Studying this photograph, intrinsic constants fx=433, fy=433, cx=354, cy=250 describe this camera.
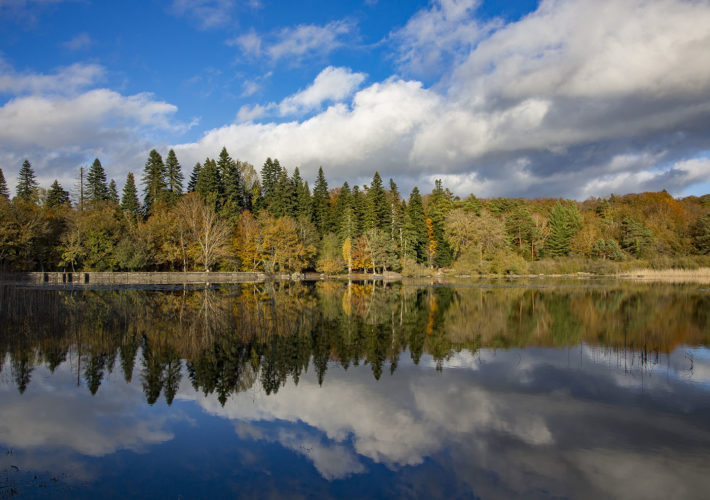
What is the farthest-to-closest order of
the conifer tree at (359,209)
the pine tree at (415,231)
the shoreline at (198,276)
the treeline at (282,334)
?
the conifer tree at (359,209), the pine tree at (415,231), the shoreline at (198,276), the treeline at (282,334)

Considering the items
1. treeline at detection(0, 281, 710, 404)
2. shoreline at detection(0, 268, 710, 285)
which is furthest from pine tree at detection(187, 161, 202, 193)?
treeline at detection(0, 281, 710, 404)

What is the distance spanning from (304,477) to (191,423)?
2.63m

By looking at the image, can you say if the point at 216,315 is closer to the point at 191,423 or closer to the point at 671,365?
the point at 191,423

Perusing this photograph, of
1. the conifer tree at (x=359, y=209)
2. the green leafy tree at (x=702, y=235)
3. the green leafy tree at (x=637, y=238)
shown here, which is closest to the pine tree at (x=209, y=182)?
the conifer tree at (x=359, y=209)

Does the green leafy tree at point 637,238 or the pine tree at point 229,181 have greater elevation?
the pine tree at point 229,181

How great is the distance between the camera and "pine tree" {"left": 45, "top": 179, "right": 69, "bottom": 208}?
6328cm

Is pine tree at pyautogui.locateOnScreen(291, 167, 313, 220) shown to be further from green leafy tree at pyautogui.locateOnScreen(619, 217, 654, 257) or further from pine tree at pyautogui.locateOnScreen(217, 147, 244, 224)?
green leafy tree at pyautogui.locateOnScreen(619, 217, 654, 257)

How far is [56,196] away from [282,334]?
218 feet

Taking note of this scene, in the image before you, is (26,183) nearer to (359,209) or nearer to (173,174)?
(173,174)

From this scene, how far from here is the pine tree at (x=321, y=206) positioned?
2569 inches

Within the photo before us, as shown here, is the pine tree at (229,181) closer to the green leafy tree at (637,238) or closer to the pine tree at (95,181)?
the pine tree at (95,181)

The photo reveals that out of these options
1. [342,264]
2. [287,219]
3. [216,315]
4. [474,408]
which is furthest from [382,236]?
[474,408]

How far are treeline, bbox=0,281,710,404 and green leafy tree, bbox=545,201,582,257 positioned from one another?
45.8 meters

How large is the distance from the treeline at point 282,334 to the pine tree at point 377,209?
37182 mm
